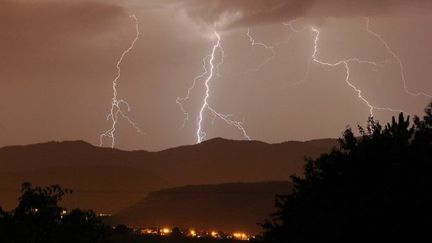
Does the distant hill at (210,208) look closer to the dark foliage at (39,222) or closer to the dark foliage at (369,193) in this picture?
the dark foliage at (369,193)

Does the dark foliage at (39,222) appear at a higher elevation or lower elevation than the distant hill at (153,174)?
lower

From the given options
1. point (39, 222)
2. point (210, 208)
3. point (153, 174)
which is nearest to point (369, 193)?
point (39, 222)

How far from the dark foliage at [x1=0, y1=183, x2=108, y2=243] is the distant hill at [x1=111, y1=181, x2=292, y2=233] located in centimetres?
6949

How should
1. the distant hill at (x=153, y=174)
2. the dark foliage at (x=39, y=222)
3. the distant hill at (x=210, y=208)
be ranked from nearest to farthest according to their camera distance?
the dark foliage at (x=39, y=222)
the distant hill at (x=210, y=208)
the distant hill at (x=153, y=174)

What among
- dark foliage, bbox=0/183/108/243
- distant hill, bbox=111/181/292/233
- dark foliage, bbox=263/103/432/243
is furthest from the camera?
distant hill, bbox=111/181/292/233

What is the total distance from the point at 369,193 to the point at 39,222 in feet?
23.9

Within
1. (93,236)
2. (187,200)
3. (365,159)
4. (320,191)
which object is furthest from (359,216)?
(187,200)

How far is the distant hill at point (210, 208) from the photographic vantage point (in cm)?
9556

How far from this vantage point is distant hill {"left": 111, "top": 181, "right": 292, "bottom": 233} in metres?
95.6

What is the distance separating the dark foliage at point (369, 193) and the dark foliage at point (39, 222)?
18.8ft

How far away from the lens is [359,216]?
17.3 metres

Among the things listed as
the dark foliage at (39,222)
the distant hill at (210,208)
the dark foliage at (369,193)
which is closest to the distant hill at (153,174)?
the distant hill at (210,208)

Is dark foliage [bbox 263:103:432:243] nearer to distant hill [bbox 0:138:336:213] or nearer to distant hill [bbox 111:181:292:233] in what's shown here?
→ distant hill [bbox 111:181:292:233]

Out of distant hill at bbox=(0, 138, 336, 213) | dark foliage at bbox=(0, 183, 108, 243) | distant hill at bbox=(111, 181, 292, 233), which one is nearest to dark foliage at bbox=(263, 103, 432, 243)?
dark foliage at bbox=(0, 183, 108, 243)
